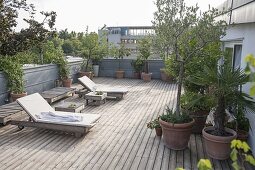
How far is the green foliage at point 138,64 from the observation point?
53.1 ft

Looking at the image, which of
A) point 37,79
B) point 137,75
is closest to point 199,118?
point 37,79

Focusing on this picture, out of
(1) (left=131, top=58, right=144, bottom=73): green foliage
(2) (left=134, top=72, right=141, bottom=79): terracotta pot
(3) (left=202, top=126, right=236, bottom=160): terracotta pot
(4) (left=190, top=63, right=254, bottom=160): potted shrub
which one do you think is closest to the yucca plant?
(4) (left=190, top=63, right=254, bottom=160): potted shrub

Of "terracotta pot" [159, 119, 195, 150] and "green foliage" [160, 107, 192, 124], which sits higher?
"green foliage" [160, 107, 192, 124]

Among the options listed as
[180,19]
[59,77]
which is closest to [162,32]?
[180,19]

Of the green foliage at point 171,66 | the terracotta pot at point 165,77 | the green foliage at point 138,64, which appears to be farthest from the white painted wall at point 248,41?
the green foliage at point 138,64

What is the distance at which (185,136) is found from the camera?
223 inches

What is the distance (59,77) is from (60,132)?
6.45m

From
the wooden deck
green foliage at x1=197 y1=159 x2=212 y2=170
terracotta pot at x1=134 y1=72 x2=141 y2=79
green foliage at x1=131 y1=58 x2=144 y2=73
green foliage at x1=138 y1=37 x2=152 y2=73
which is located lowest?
the wooden deck

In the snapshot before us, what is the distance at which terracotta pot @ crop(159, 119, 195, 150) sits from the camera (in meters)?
5.57

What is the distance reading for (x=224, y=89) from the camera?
4844mm

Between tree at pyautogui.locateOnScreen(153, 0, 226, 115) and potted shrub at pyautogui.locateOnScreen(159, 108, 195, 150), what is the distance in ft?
0.69

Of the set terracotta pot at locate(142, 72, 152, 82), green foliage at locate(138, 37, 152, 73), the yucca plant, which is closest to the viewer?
the yucca plant

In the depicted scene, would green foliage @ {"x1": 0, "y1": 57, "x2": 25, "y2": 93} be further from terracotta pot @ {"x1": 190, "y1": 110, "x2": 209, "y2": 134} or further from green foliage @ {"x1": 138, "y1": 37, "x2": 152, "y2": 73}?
green foliage @ {"x1": 138, "y1": 37, "x2": 152, "y2": 73}

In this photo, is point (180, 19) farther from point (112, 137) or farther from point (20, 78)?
point (20, 78)
